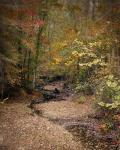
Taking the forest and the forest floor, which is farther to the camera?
the forest

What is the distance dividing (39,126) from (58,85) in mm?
20419

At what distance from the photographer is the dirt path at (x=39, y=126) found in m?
16.3

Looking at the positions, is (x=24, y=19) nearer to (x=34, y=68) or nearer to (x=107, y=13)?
(x=34, y=68)

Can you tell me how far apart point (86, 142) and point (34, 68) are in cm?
1437

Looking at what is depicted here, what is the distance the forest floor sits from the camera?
16.4 metres

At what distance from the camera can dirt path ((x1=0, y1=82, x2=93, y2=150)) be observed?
642 inches

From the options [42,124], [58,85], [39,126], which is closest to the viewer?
[39,126]

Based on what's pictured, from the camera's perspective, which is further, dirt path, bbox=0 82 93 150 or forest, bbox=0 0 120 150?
forest, bbox=0 0 120 150

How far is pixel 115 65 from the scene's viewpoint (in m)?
26.3

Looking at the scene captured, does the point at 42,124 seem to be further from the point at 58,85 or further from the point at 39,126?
the point at 58,85

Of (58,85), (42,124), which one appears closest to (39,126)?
(42,124)

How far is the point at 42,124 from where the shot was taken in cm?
1981

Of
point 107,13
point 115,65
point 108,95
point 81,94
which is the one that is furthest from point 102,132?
point 107,13

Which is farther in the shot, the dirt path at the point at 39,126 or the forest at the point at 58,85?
the forest at the point at 58,85
